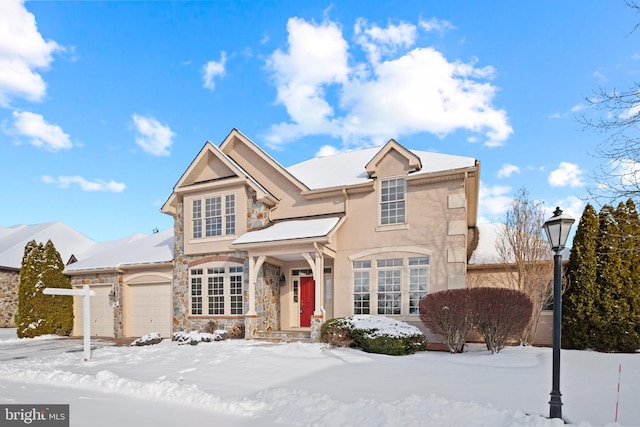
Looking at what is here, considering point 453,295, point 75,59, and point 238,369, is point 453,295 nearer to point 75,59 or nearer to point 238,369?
point 238,369

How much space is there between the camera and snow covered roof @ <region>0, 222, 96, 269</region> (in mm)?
26828

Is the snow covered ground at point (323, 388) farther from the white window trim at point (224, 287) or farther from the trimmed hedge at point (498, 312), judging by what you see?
the white window trim at point (224, 287)

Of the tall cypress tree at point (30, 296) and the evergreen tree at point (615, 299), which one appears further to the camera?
the tall cypress tree at point (30, 296)

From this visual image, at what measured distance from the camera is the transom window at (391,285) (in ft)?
46.1

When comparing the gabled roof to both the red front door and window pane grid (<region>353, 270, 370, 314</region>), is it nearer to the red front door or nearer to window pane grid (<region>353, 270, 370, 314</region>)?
the red front door

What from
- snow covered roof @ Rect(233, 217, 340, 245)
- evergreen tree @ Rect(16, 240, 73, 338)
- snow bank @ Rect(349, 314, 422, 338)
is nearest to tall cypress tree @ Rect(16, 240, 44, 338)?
evergreen tree @ Rect(16, 240, 73, 338)

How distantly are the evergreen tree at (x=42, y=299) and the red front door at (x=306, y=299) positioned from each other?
466 inches

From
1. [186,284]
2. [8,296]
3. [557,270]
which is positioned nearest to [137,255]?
[186,284]

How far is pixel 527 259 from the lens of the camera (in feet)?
47.1

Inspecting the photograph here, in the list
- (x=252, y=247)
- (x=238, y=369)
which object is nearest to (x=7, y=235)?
(x=252, y=247)

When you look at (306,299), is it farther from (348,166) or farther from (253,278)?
(348,166)

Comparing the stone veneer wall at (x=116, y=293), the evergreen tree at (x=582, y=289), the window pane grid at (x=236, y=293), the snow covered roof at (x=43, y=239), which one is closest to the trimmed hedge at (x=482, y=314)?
the evergreen tree at (x=582, y=289)

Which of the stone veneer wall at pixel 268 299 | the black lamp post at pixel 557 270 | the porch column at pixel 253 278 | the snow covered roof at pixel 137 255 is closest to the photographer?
the black lamp post at pixel 557 270

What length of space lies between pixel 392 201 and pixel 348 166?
3.19m
